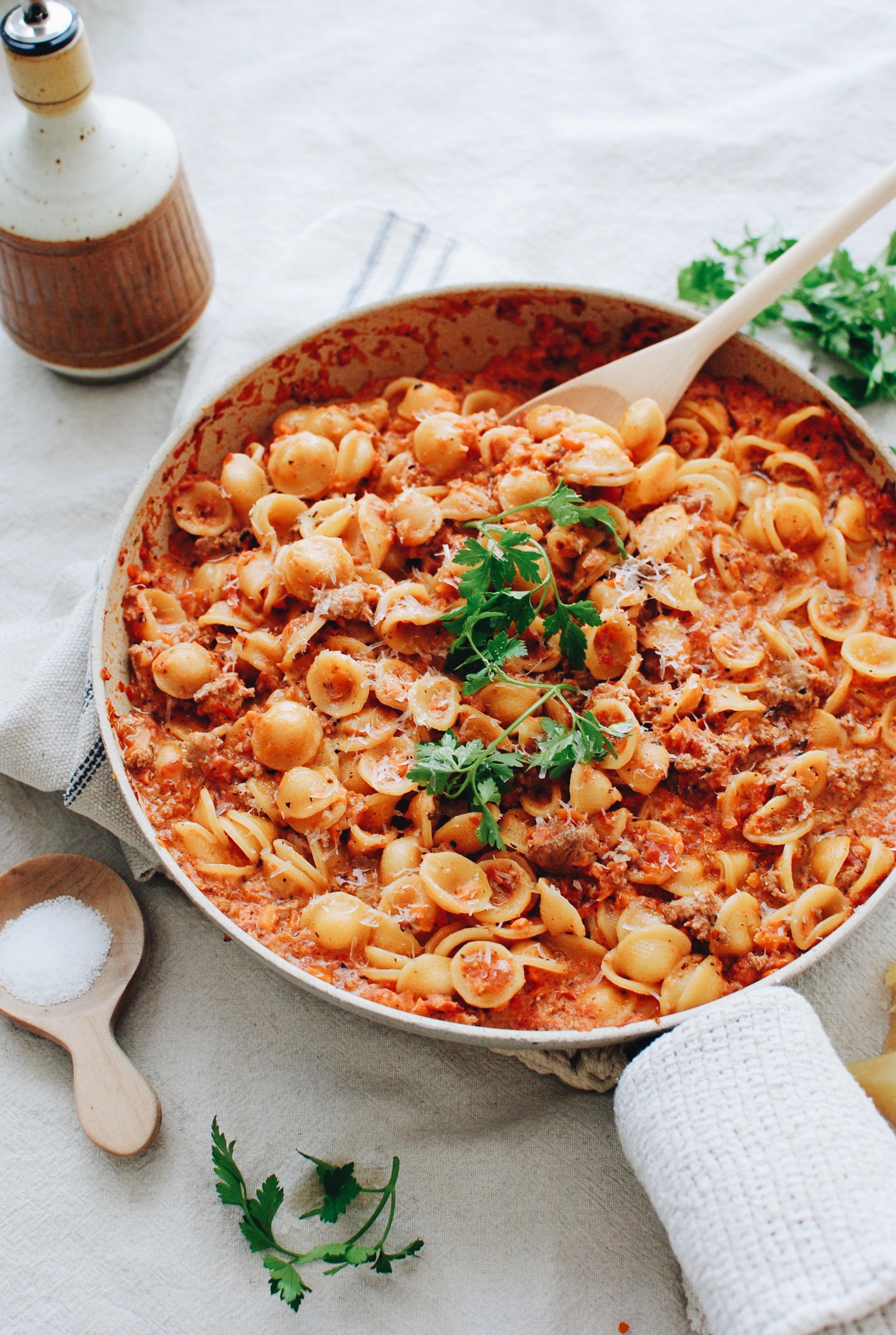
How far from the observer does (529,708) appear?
10.8 ft

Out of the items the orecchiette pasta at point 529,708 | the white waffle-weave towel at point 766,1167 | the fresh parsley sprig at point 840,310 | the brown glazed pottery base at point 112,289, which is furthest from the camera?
the fresh parsley sprig at point 840,310

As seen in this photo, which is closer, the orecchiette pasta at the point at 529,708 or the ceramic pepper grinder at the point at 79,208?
the orecchiette pasta at the point at 529,708

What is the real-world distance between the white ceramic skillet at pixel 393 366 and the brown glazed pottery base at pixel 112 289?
0.77 metres

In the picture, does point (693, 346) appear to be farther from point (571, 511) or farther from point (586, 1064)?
point (586, 1064)

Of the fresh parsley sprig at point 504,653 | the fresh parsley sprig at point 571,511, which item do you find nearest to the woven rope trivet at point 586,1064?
the fresh parsley sprig at point 504,653

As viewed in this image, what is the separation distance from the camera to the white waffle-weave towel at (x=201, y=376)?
3604 mm

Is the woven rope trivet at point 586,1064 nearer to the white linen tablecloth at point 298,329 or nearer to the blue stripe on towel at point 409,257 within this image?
the white linen tablecloth at point 298,329

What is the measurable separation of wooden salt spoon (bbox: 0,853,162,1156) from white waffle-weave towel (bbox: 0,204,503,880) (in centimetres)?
17

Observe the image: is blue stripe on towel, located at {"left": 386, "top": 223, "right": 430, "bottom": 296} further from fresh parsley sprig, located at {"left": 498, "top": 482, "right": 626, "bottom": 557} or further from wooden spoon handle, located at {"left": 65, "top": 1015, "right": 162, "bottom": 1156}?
wooden spoon handle, located at {"left": 65, "top": 1015, "right": 162, "bottom": 1156}

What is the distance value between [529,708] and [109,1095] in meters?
1.72

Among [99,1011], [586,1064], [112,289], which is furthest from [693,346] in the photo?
[99,1011]

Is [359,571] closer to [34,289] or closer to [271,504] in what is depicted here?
[271,504]

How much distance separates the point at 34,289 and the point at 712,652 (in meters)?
2.73

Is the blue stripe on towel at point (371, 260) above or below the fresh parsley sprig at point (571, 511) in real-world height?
below
